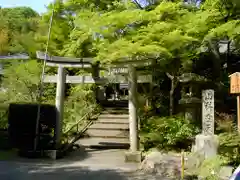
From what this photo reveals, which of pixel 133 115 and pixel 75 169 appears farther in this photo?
pixel 133 115

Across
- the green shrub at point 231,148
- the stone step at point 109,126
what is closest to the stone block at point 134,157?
the green shrub at point 231,148

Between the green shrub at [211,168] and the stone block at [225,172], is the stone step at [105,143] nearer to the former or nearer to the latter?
the green shrub at [211,168]

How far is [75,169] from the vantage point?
970cm

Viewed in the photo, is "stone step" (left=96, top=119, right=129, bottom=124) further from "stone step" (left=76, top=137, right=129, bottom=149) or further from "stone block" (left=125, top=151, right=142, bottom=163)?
"stone block" (left=125, top=151, right=142, bottom=163)

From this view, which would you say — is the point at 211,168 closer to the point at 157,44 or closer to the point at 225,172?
the point at 225,172

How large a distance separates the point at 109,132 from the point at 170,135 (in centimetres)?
420

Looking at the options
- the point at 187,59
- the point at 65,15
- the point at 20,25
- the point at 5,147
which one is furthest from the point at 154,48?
the point at 20,25

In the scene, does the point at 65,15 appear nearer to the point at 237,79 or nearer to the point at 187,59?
the point at 187,59

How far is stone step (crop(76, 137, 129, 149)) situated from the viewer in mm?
13539

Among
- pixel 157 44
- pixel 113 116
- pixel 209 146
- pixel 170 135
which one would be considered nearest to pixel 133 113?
pixel 170 135

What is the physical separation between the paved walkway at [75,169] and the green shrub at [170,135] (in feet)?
4.33

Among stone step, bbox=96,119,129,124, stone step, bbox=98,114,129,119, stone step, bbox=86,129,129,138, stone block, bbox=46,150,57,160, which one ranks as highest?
stone step, bbox=98,114,129,119

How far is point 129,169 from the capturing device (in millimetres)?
9898

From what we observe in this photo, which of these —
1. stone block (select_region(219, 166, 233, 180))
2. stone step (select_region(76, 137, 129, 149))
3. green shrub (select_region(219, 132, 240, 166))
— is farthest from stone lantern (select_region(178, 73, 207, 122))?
stone block (select_region(219, 166, 233, 180))
